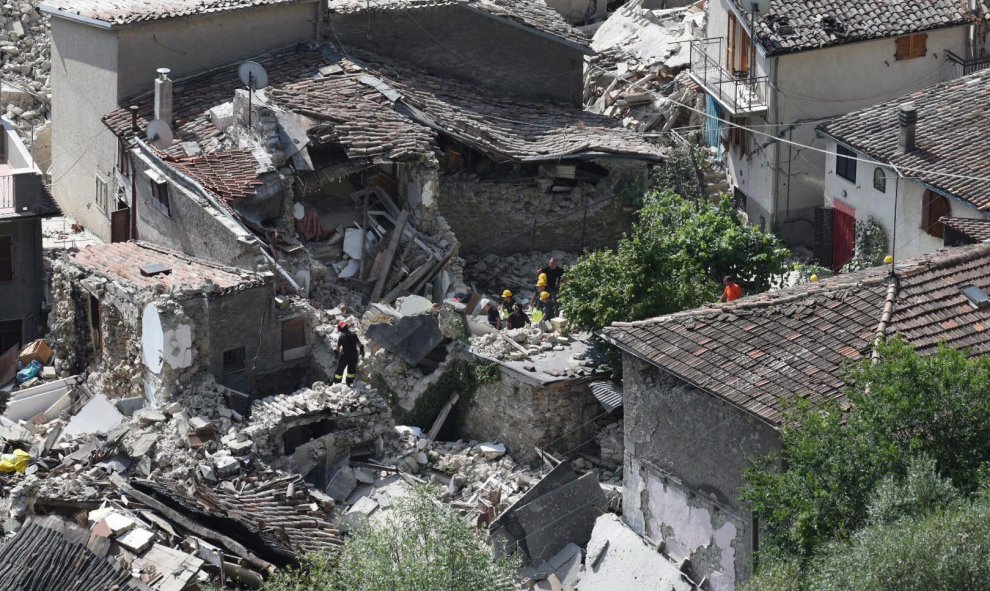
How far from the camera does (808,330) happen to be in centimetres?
2561

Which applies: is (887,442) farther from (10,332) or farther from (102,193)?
(102,193)

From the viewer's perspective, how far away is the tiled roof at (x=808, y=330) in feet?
80.8

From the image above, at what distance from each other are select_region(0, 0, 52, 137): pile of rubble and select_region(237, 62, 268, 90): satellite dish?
378 inches

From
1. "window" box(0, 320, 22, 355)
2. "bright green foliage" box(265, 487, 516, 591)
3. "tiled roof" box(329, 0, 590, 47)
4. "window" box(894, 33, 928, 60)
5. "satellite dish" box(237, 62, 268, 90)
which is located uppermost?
"tiled roof" box(329, 0, 590, 47)

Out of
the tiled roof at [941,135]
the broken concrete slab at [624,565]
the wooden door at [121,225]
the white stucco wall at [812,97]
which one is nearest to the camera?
the broken concrete slab at [624,565]

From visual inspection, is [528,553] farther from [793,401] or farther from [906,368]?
[906,368]

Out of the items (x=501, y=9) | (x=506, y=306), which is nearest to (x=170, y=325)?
(x=506, y=306)

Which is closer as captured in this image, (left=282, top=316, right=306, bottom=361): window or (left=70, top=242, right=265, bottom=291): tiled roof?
(left=70, top=242, right=265, bottom=291): tiled roof

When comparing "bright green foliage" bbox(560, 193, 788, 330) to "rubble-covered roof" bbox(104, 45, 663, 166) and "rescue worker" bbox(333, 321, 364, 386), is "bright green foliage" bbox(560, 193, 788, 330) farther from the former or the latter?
"rubble-covered roof" bbox(104, 45, 663, 166)

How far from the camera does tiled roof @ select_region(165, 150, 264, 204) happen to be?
110 ft

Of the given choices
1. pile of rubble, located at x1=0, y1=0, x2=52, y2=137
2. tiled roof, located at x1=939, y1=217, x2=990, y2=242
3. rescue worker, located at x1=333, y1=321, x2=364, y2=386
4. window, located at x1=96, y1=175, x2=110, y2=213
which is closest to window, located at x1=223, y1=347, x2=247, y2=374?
rescue worker, located at x1=333, y1=321, x2=364, y2=386

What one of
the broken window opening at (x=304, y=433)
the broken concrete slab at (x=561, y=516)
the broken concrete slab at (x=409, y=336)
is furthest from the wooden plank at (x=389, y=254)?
the broken concrete slab at (x=561, y=516)

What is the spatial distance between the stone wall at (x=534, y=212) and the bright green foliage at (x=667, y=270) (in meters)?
4.57

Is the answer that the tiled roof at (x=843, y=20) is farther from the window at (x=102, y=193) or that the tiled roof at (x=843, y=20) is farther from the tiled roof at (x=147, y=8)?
the window at (x=102, y=193)
